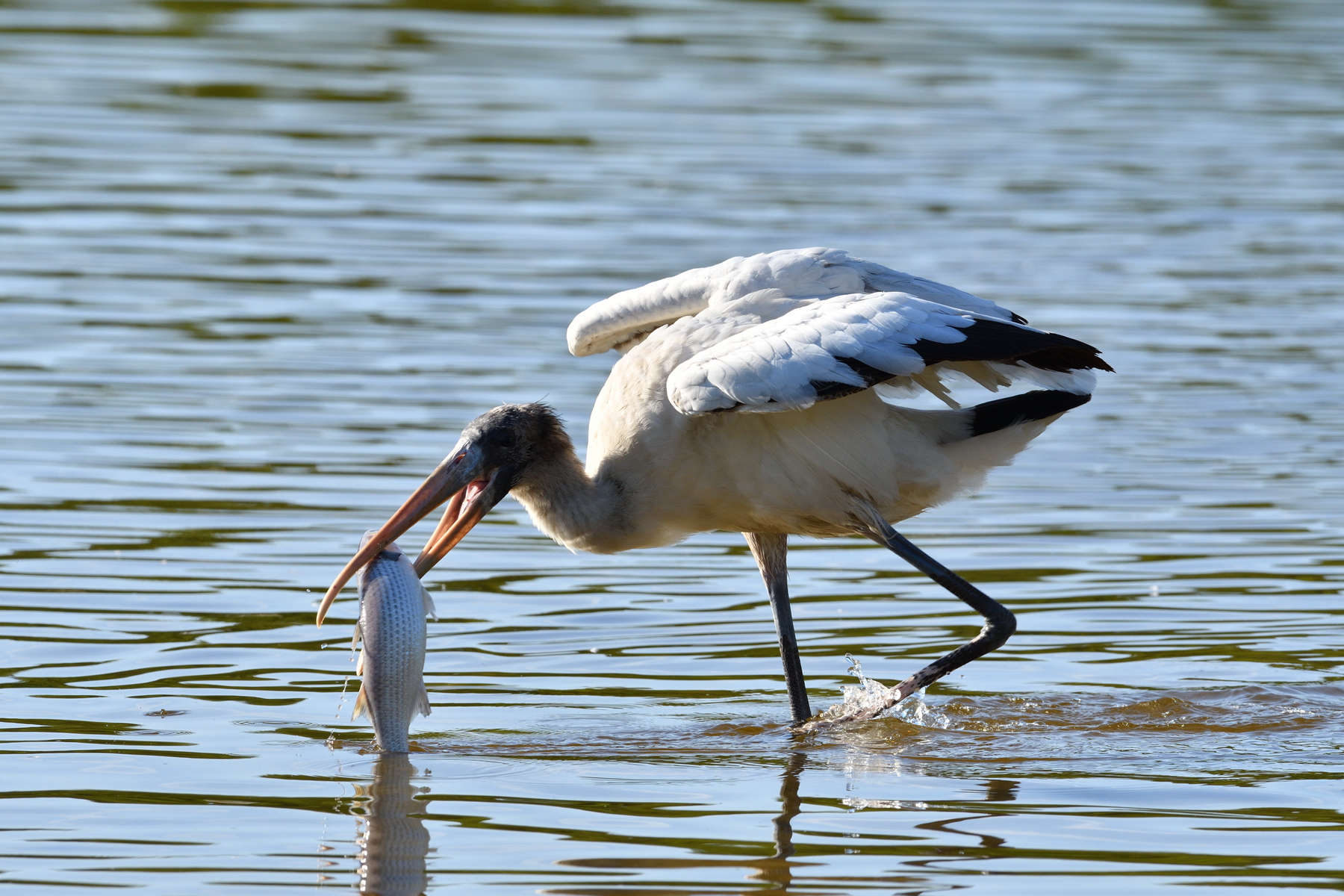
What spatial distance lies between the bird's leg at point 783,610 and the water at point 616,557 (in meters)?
0.13

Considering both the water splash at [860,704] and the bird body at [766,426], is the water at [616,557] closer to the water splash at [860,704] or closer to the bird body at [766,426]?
the water splash at [860,704]

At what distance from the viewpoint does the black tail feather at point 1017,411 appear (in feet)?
24.5

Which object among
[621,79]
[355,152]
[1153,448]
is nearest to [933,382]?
[1153,448]

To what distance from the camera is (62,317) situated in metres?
13.5

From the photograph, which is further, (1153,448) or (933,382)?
(1153,448)

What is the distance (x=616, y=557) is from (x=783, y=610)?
2.27 metres

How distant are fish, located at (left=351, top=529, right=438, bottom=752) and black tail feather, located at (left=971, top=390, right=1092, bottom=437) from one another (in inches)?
78.3

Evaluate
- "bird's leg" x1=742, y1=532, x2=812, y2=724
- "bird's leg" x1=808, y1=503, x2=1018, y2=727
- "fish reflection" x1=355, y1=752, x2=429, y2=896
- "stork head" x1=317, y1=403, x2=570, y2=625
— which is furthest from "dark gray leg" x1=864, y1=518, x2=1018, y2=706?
"fish reflection" x1=355, y1=752, x2=429, y2=896

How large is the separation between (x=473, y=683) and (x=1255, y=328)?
25.9 feet

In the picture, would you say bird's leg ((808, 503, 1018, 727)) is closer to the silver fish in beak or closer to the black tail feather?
the black tail feather

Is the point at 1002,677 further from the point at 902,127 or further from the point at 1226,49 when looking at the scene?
the point at 1226,49

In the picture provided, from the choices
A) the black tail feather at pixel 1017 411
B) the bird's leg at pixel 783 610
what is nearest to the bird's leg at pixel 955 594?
the bird's leg at pixel 783 610

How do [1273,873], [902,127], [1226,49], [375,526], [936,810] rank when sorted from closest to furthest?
[1273,873] → [936,810] → [375,526] → [902,127] → [1226,49]

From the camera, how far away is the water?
19.5 feet
